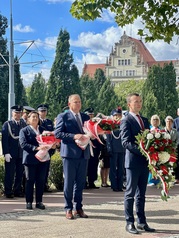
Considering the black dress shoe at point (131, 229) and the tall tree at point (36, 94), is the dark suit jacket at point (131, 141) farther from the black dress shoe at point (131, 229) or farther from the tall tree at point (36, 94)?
the tall tree at point (36, 94)

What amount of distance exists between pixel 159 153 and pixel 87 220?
187 cm

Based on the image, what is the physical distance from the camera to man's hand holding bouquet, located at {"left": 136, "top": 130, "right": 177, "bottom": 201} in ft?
19.5

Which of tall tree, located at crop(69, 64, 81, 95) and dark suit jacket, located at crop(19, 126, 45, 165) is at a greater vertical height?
tall tree, located at crop(69, 64, 81, 95)

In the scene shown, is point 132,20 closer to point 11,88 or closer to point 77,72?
point 11,88

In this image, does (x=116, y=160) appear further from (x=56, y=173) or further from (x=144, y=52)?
(x=144, y=52)

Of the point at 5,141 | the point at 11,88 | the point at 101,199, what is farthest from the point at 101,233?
the point at 11,88

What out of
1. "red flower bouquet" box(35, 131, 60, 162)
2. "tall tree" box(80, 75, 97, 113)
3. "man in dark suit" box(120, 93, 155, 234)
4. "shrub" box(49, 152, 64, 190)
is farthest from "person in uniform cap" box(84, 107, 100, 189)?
"tall tree" box(80, 75, 97, 113)

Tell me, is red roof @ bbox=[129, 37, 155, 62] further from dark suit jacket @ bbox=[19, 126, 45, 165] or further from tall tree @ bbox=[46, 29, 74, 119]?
dark suit jacket @ bbox=[19, 126, 45, 165]

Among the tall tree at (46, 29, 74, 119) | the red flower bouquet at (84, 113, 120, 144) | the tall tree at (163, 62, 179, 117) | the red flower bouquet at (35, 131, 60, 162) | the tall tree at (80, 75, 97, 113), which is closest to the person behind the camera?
the red flower bouquet at (84, 113, 120, 144)

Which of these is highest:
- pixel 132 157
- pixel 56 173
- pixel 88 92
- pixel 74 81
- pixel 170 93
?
pixel 74 81

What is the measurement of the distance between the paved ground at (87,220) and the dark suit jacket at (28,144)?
3.04 ft

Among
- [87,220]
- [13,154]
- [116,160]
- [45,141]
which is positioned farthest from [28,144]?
[116,160]

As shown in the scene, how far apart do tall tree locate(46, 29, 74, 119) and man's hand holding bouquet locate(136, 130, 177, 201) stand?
161 feet

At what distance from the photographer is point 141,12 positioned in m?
8.11
